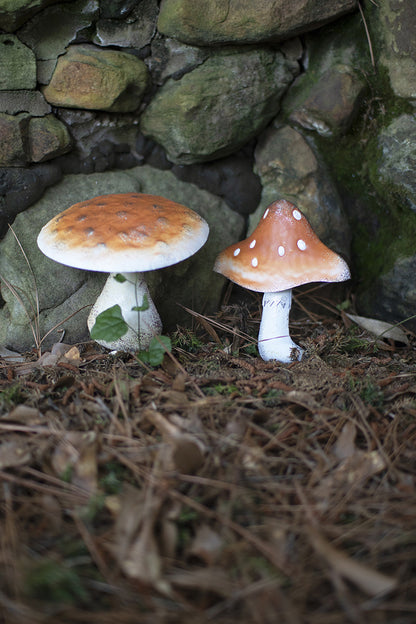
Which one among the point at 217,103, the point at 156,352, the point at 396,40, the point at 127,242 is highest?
the point at 396,40

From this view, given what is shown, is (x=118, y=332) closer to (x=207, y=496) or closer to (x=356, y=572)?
(x=207, y=496)

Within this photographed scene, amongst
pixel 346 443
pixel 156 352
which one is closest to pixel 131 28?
pixel 156 352

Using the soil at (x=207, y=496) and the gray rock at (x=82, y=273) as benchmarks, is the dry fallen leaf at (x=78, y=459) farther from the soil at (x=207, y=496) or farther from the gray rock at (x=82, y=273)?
the gray rock at (x=82, y=273)

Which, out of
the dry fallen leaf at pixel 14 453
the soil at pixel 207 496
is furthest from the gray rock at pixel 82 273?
the dry fallen leaf at pixel 14 453

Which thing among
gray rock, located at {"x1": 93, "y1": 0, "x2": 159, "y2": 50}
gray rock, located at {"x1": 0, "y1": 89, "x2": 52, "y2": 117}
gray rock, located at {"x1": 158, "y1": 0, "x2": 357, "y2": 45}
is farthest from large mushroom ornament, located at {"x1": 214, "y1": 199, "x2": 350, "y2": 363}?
gray rock, located at {"x1": 0, "y1": 89, "x2": 52, "y2": 117}

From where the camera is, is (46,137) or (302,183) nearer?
(46,137)
